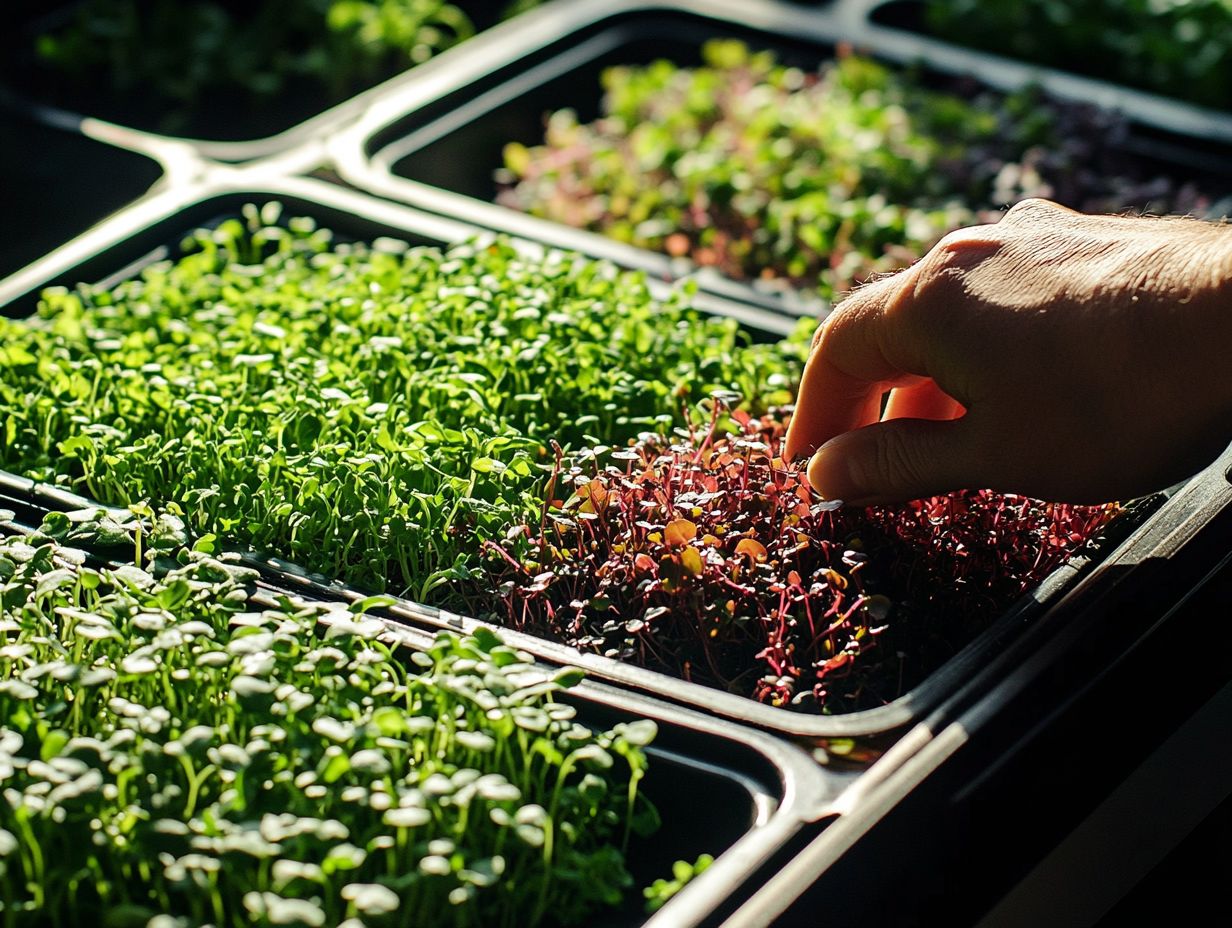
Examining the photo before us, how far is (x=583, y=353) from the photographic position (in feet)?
5.28

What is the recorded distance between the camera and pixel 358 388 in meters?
1.54

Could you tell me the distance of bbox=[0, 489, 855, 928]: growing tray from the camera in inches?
41.0

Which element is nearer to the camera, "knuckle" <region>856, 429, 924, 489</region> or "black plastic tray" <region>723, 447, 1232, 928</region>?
"black plastic tray" <region>723, 447, 1232, 928</region>

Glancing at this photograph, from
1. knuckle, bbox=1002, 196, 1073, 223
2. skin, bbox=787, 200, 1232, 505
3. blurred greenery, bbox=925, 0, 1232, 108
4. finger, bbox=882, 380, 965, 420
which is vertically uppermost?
blurred greenery, bbox=925, 0, 1232, 108

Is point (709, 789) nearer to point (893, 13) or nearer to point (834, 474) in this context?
point (834, 474)

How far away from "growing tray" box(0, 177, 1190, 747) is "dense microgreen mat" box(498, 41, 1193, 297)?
1.24 ft

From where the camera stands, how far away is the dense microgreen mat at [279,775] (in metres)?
0.92

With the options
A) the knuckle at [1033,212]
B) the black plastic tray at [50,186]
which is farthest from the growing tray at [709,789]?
the black plastic tray at [50,186]

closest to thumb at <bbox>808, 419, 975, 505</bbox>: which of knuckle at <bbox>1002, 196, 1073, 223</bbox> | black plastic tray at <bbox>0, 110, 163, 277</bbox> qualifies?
knuckle at <bbox>1002, 196, 1073, 223</bbox>

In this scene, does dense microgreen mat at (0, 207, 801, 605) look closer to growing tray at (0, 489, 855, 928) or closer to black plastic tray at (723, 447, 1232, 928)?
growing tray at (0, 489, 855, 928)

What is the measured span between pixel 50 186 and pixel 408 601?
1.58m

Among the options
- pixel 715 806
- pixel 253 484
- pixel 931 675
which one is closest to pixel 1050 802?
pixel 931 675

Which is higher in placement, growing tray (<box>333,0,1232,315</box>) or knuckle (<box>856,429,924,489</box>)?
growing tray (<box>333,0,1232,315</box>)

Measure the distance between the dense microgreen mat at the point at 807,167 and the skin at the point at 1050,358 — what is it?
0.80 metres
